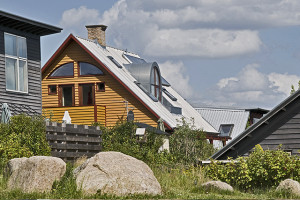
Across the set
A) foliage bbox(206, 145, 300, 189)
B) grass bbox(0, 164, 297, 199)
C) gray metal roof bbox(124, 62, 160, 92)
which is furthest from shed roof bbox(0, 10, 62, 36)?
foliage bbox(206, 145, 300, 189)

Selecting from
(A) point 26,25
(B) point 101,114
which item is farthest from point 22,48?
(B) point 101,114

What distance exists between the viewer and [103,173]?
16344 mm

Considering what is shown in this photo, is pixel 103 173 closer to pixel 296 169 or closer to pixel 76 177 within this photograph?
pixel 76 177

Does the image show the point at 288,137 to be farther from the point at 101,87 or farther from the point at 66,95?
the point at 66,95

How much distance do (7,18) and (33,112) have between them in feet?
15.2

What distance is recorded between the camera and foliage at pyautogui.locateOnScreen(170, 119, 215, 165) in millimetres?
34031

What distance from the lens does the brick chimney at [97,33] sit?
45.8 metres

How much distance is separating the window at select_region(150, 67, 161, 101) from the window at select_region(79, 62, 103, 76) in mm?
3490

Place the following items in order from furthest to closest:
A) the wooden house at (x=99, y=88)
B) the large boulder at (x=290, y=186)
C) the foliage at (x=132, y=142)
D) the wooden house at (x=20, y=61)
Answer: the wooden house at (x=99, y=88), the foliage at (x=132, y=142), the wooden house at (x=20, y=61), the large boulder at (x=290, y=186)

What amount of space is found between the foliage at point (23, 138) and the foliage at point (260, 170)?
6.15 m

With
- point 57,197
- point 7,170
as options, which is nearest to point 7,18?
point 7,170

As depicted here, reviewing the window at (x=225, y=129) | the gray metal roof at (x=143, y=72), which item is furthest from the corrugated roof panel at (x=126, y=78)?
the window at (x=225, y=129)

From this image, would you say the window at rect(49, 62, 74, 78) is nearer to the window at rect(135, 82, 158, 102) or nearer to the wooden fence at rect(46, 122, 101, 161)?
the window at rect(135, 82, 158, 102)

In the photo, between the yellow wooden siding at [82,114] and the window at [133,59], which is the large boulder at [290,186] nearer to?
the yellow wooden siding at [82,114]
